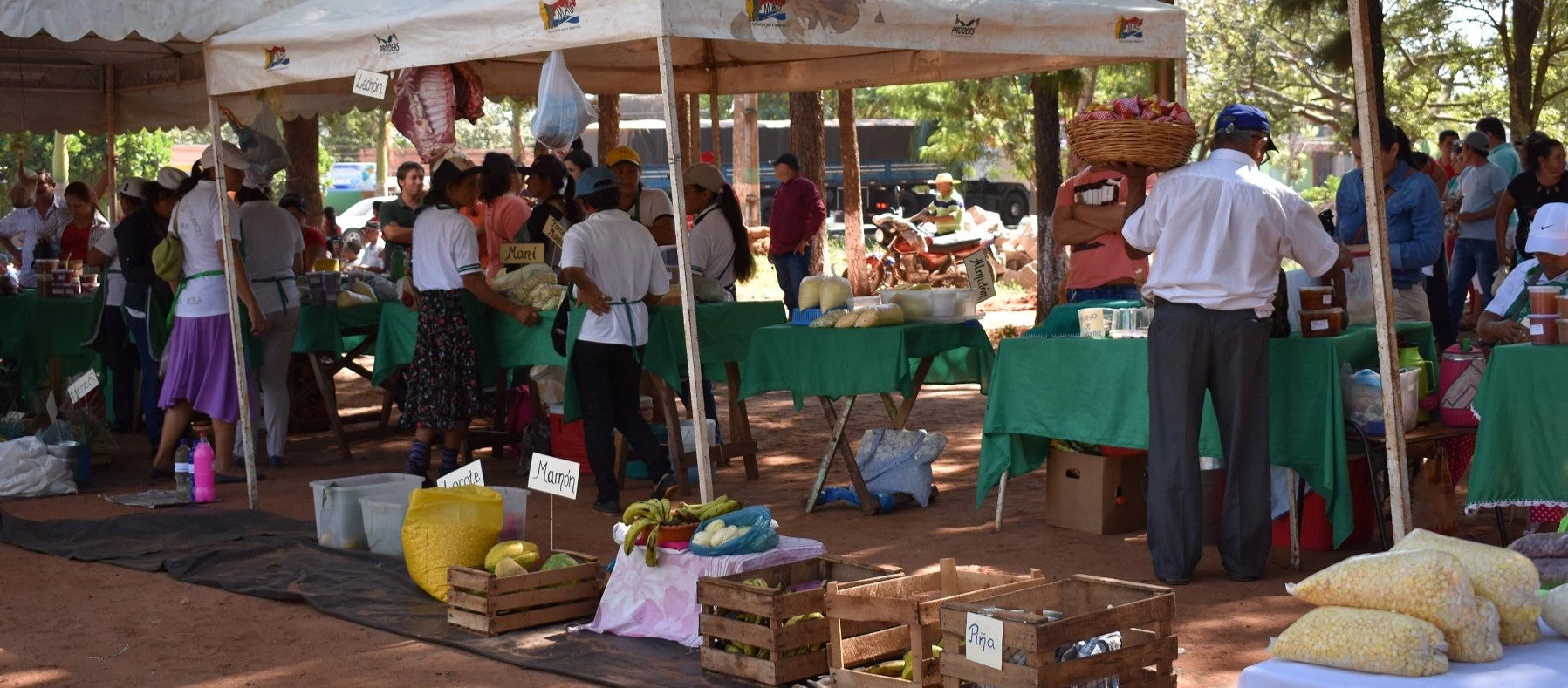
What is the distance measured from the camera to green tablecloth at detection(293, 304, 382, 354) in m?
9.24

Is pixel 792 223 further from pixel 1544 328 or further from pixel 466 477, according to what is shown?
pixel 1544 328

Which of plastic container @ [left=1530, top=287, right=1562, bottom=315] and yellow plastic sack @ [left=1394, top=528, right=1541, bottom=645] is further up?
plastic container @ [left=1530, top=287, right=1562, bottom=315]

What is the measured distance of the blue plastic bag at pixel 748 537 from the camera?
503 centimetres

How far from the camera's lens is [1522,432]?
17.0 ft

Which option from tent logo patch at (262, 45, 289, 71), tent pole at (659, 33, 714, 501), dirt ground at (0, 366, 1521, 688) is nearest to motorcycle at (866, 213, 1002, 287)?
dirt ground at (0, 366, 1521, 688)

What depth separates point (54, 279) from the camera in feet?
35.5

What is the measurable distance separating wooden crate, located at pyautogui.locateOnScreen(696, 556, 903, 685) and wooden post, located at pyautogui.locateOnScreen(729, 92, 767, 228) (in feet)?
74.2

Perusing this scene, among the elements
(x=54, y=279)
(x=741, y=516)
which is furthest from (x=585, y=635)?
(x=54, y=279)

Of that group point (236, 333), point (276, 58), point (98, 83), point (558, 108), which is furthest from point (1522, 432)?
point (98, 83)

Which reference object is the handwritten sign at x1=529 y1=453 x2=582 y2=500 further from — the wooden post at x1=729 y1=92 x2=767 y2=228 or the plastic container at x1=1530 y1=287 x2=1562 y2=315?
the wooden post at x1=729 y1=92 x2=767 y2=228

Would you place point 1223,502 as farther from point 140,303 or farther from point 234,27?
point 140,303

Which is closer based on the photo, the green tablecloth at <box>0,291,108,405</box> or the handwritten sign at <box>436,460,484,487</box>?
the handwritten sign at <box>436,460,484,487</box>

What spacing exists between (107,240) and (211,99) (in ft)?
8.94

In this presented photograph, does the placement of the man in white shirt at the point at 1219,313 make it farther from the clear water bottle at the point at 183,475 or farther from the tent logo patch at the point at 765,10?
the clear water bottle at the point at 183,475
